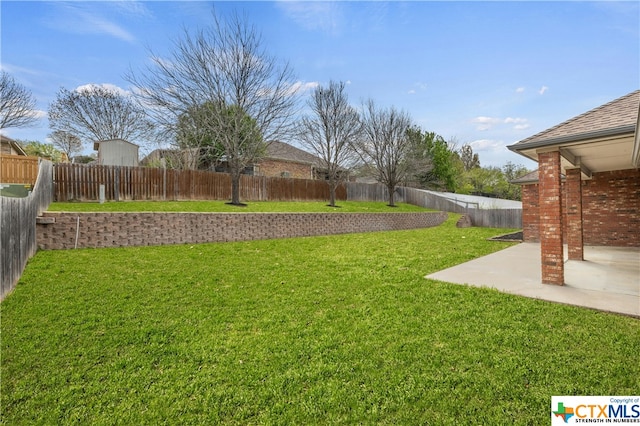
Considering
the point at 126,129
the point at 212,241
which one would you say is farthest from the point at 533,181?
the point at 126,129

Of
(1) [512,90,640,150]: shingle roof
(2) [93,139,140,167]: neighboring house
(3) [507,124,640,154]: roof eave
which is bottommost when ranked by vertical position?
(3) [507,124,640,154]: roof eave

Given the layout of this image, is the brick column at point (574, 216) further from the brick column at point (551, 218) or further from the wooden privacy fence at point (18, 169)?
the wooden privacy fence at point (18, 169)

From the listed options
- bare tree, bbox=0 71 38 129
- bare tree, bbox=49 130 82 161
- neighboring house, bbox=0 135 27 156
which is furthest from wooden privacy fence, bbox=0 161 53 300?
bare tree, bbox=49 130 82 161

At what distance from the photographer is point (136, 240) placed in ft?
28.0

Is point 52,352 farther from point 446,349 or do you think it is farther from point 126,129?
point 126,129

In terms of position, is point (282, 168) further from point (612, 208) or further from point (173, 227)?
point (612, 208)

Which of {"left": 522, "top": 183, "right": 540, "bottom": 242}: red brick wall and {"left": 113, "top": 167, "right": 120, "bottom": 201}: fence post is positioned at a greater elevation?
{"left": 113, "top": 167, "right": 120, "bottom": 201}: fence post

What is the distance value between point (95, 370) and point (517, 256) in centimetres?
971

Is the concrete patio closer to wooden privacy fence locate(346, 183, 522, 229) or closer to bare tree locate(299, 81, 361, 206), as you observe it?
wooden privacy fence locate(346, 183, 522, 229)

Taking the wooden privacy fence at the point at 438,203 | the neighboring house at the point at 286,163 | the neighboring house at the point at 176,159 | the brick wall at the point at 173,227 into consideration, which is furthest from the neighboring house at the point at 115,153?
the wooden privacy fence at the point at 438,203

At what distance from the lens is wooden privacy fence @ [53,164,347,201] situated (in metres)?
11.9

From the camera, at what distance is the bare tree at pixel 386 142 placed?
23.2 m

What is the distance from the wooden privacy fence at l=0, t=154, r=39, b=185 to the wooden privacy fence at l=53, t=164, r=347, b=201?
4.08 ft

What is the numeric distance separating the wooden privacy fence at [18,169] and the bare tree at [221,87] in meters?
5.01
